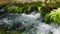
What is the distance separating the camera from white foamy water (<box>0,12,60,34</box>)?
447 centimetres

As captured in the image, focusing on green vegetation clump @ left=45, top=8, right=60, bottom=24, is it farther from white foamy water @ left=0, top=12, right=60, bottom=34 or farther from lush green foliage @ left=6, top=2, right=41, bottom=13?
lush green foliage @ left=6, top=2, right=41, bottom=13

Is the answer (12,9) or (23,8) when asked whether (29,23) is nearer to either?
(23,8)

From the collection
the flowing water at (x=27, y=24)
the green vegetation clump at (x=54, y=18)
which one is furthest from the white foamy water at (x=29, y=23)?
the green vegetation clump at (x=54, y=18)

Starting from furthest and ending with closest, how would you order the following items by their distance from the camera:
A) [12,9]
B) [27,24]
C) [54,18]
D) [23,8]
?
[12,9]
[23,8]
[27,24]
[54,18]

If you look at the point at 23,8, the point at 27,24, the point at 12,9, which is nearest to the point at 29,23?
the point at 27,24

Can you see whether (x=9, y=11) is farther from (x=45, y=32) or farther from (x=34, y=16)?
(x=45, y=32)

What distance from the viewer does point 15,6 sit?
600cm

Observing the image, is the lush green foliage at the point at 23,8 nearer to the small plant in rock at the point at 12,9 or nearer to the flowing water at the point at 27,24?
the small plant in rock at the point at 12,9

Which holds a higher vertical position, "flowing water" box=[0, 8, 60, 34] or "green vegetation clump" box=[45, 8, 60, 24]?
"green vegetation clump" box=[45, 8, 60, 24]

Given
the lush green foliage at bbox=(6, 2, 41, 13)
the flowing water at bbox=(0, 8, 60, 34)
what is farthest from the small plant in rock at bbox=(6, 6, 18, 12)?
the flowing water at bbox=(0, 8, 60, 34)

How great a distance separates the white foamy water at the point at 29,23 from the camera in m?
4.47

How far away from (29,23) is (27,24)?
0.08 meters

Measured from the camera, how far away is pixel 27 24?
4934 mm

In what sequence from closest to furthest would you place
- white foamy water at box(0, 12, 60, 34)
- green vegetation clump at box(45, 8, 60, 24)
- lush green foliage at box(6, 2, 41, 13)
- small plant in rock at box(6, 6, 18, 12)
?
white foamy water at box(0, 12, 60, 34) → green vegetation clump at box(45, 8, 60, 24) → lush green foliage at box(6, 2, 41, 13) → small plant in rock at box(6, 6, 18, 12)
